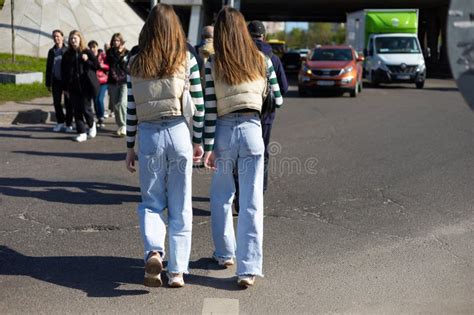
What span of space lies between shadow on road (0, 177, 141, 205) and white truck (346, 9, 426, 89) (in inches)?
767

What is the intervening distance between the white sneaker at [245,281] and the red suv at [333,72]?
17.4 metres

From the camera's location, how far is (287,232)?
6.45 m

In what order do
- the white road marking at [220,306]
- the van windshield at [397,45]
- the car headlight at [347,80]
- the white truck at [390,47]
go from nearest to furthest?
the white road marking at [220,306]
the car headlight at [347,80]
the white truck at [390,47]
the van windshield at [397,45]

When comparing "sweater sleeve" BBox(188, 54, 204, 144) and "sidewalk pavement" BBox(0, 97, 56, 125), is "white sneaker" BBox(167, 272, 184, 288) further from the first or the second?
"sidewalk pavement" BBox(0, 97, 56, 125)

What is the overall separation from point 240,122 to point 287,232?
183cm

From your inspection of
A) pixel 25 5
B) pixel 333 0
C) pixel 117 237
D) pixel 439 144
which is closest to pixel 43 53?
pixel 25 5

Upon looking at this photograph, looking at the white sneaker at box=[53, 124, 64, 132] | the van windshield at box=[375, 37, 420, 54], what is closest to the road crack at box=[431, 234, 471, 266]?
the white sneaker at box=[53, 124, 64, 132]

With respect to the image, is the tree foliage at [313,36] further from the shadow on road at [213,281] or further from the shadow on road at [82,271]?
the shadow on road at [213,281]

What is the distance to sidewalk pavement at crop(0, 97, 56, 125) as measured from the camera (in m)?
14.0

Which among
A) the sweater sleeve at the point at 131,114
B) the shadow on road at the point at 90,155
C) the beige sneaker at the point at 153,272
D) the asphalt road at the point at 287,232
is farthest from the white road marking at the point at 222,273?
the shadow on road at the point at 90,155

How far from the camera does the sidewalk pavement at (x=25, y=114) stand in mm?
14008

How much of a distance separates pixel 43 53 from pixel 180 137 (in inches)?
1115

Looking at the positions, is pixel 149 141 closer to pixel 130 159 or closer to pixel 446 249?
pixel 130 159

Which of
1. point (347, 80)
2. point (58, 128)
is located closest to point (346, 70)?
point (347, 80)
